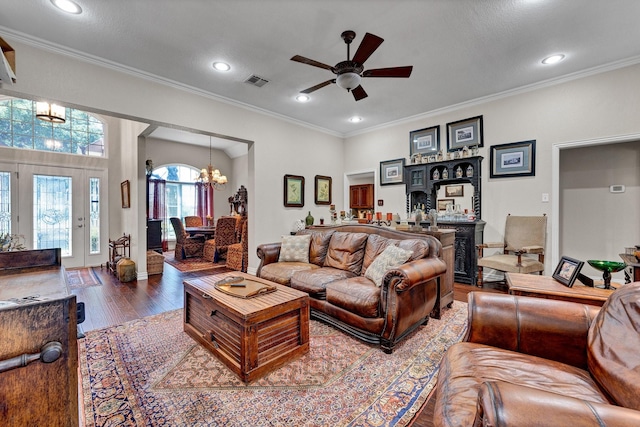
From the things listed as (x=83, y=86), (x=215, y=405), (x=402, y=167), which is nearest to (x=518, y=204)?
(x=402, y=167)

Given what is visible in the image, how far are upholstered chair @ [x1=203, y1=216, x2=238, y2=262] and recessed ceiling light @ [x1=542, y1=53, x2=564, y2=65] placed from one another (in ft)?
18.9

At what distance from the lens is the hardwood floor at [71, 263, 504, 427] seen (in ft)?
9.91

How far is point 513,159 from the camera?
4242 mm

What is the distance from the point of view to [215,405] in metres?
1.65

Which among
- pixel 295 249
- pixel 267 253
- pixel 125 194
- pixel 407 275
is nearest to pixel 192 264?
pixel 125 194

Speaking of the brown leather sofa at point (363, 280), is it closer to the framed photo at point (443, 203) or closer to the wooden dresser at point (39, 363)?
the wooden dresser at point (39, 363)

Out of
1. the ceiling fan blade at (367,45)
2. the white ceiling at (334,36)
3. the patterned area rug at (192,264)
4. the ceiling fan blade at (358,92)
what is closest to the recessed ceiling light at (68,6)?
the white ceiling at (334,36)

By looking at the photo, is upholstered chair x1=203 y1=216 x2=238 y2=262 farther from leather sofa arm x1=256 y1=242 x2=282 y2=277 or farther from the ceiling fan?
the ceiling fan

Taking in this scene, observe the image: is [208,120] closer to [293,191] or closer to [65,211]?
[293,191]

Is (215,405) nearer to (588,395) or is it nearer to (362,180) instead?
(588,395)

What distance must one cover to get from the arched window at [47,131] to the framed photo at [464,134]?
657 centimetres

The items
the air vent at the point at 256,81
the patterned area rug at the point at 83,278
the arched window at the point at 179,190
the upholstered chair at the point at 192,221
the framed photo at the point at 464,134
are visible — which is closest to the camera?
the air vent at the point at 256,81

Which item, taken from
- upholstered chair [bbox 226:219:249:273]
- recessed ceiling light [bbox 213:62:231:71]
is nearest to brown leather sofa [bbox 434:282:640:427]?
recessed ceiling light [bbox 213:62:231:71]

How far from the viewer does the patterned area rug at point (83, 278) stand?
426 cm
